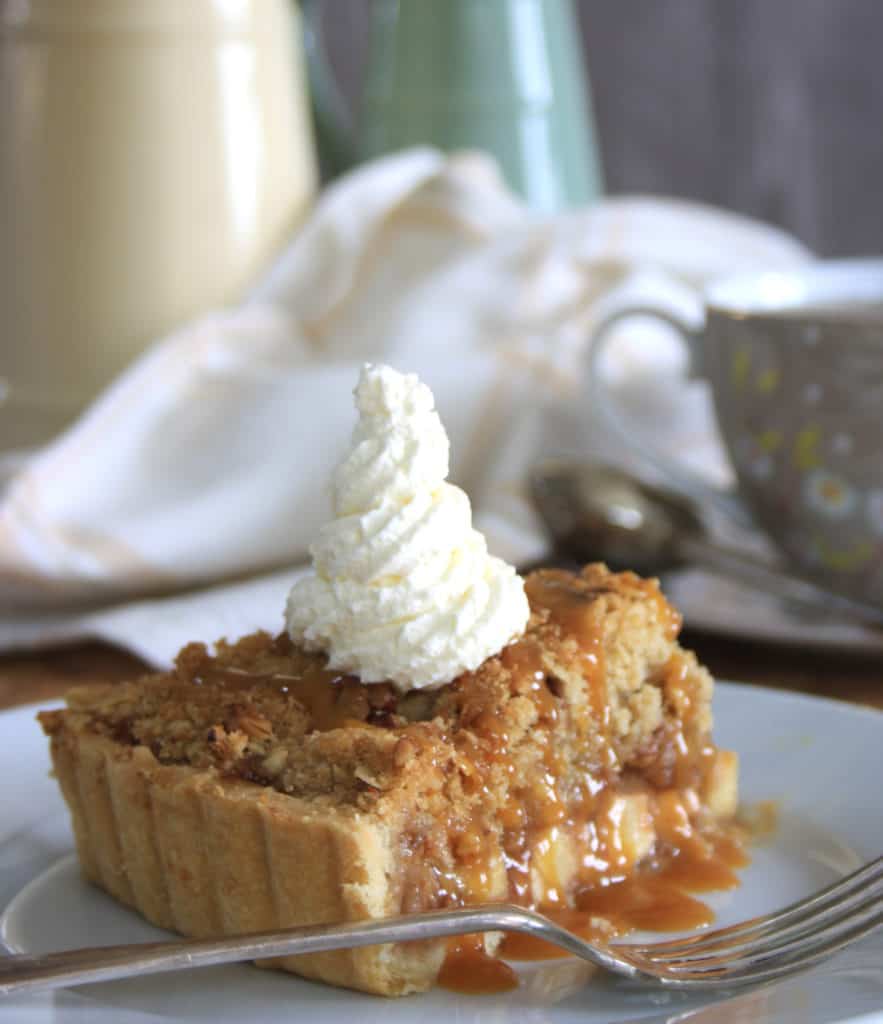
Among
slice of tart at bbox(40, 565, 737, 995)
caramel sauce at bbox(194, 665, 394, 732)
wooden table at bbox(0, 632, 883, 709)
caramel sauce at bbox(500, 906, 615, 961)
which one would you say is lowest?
wooden table at bbox(0, 632, 883, 709)

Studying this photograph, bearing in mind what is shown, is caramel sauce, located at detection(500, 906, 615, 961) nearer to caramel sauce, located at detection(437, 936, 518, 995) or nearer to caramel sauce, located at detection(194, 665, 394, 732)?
caramel sauce, located at detection(437, 936, 518, 995)

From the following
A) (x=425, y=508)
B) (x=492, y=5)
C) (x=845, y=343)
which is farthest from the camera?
(x=492, y=5)

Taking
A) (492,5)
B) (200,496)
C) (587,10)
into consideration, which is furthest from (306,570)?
(587,10)

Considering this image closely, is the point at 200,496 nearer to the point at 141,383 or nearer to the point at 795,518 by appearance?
the point at 141,383

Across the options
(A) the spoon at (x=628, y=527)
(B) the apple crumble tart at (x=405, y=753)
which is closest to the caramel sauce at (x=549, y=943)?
(B) the apple crumble tart at (x=405, y=753)

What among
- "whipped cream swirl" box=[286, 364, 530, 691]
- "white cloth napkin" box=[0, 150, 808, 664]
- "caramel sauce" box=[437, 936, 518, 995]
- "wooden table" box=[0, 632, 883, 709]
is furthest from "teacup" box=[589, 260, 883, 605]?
"caramel sauce" box=[437, 936, 518, 995]

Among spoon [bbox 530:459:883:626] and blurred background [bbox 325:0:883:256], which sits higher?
blurred background [bbox 325:0:883:256]

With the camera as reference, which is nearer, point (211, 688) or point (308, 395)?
point (211, 688)

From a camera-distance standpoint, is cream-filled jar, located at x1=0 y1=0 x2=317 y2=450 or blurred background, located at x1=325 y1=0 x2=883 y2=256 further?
blurred background, located at x1=325 y1=0 x2=883 y2=256
